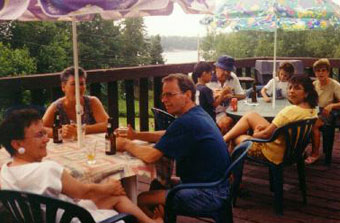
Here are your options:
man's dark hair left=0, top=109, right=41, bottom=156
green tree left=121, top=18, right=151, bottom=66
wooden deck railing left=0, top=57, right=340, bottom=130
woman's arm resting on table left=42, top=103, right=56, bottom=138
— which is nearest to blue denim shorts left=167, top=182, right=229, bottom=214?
man's dark hair left=0, top=109, right=41, bottom=156

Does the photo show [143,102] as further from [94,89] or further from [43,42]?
[43,42]

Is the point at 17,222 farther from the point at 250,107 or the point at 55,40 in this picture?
the point at 55,40

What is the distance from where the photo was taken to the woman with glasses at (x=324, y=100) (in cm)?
481

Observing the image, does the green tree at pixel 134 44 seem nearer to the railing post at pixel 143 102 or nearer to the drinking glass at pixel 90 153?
the railing post at pixel 143 102

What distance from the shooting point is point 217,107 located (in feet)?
15.5

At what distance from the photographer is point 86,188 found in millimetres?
2072

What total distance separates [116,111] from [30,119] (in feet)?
9.54

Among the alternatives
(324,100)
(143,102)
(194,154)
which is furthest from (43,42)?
(194,154)

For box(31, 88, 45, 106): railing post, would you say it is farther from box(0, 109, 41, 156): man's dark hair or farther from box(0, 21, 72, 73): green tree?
box(0, 21, 72, 73): green tree

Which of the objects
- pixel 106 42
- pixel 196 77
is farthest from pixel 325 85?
pixel 106 42

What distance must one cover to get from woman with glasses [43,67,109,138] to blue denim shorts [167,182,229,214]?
39.7 inches

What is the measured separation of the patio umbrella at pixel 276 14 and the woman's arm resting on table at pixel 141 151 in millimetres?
2223

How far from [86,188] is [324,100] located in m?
3.68

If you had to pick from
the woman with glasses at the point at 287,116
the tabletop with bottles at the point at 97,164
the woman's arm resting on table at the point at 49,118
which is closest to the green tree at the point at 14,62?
the woman's arm resting on table at the point at 49,118
